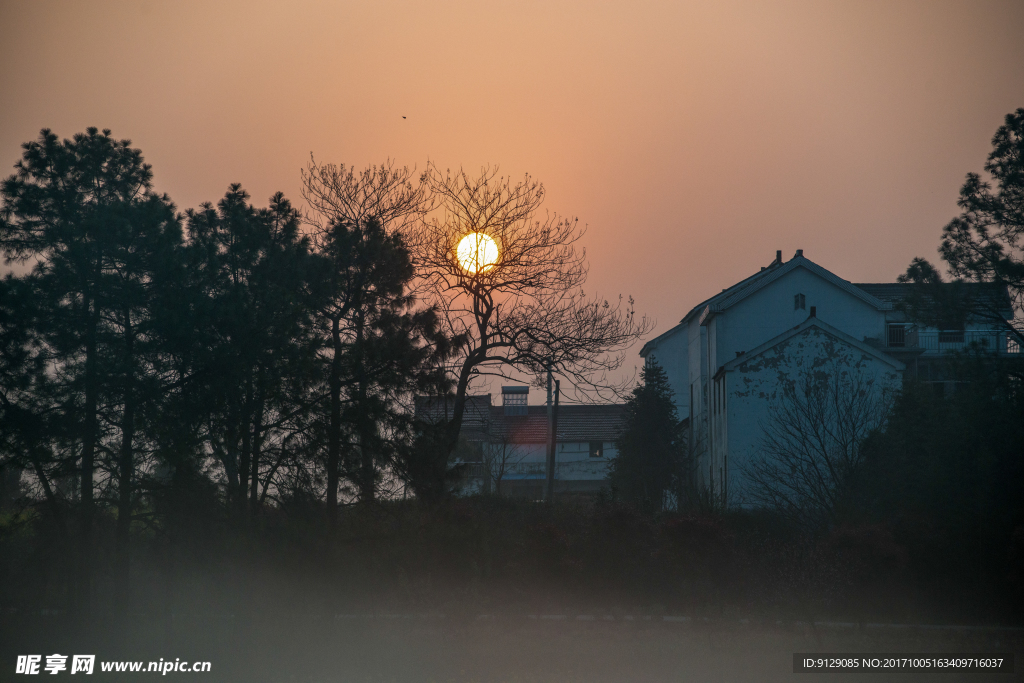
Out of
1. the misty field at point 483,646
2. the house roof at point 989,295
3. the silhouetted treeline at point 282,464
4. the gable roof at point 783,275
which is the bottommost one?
the misty field at point 483,646

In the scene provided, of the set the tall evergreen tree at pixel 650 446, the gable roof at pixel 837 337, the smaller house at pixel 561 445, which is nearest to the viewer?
the gable roof at pixel 837 337

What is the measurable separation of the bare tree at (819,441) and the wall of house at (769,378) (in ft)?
0.49

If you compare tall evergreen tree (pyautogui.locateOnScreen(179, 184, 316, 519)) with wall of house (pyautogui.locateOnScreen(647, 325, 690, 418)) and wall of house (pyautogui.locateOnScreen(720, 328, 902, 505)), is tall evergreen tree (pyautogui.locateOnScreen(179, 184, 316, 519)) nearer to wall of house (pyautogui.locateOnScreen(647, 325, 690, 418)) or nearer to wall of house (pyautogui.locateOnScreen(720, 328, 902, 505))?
wall of house (pyautogui.locateOnScreen(720, 328, 902, 505))

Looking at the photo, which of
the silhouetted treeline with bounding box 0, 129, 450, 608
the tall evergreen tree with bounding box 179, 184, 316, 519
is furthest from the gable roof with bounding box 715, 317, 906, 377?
the tall evergreen tree with bounding box 179, 184, 316, 519

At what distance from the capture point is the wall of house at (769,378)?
2731 centimetres

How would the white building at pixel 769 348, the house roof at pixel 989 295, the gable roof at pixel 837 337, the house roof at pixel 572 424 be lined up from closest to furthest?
the house roof at pixel 989 295 → the gable roof at pixel 837 337 → the white building at pixel 769 348 → the house roof at pixel 572 424

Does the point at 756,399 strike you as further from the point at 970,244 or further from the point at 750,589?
the point at 750,589

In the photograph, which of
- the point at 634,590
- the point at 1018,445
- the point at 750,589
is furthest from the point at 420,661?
the point at 1018,445

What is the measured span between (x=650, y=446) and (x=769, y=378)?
7.63m

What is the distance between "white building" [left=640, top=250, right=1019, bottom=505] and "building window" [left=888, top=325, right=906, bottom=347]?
5cm

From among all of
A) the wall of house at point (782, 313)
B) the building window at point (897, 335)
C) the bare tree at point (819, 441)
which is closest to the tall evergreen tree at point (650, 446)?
the wall of house at point (782, 313)

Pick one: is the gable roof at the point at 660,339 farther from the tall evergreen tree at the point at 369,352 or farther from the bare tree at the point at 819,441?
the tall evergreen tree at the point at 369,352

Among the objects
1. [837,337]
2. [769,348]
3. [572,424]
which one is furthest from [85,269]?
[572,424]

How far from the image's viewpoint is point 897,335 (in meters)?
37.8
